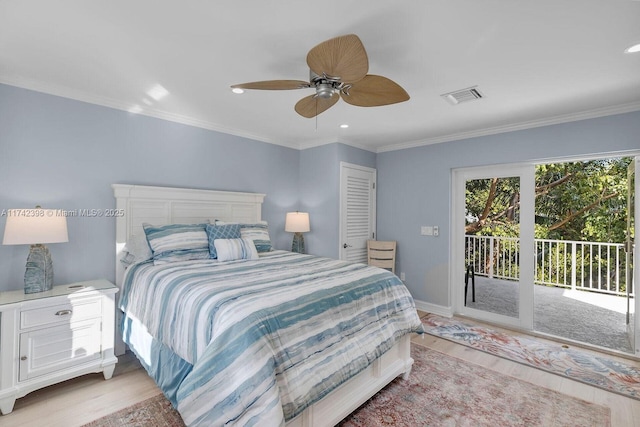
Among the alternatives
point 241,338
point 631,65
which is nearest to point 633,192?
point 631,65

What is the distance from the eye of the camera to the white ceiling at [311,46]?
5.32 feet

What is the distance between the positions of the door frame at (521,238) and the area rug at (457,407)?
1.38 m

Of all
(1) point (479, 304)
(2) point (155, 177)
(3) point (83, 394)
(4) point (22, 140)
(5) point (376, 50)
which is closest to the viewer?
(5) point (376, 50)

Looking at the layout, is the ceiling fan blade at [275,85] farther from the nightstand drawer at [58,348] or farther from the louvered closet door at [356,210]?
the louvered closet door at [356,210]

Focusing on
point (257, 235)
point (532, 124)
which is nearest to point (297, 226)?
point (257, 235)

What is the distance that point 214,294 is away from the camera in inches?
71.7

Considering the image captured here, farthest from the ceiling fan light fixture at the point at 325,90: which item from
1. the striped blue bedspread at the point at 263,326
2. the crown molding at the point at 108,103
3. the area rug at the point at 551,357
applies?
the area rug at the point at 551,357

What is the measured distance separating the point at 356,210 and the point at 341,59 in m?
3.07

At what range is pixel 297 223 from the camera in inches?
165

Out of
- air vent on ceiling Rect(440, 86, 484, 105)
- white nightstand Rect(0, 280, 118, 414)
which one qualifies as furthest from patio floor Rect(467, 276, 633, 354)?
white nightstand Rect(0, 280, 118, 414)

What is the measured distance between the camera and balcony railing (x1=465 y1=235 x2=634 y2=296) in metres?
3.94

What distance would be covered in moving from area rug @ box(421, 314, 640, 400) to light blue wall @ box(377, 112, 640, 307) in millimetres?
661

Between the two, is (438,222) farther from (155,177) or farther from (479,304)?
(155,177)

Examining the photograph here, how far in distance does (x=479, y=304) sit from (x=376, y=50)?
3.52 meters
